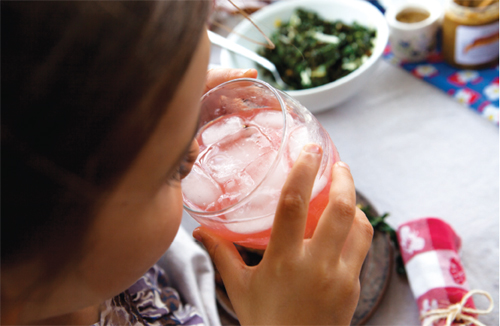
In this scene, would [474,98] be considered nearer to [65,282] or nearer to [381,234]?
[381,234]

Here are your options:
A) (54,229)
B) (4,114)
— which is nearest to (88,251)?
(54,229)

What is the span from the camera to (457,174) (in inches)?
35.8

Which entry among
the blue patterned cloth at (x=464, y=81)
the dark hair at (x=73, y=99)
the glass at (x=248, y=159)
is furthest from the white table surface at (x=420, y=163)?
the dark hair at (x=73, y=99)

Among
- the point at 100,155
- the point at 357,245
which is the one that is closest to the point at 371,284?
the point at 357,245

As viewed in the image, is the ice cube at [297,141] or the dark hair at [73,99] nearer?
the dark hair at [73,99]

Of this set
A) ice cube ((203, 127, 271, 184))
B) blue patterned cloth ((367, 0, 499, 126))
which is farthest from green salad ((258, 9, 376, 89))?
ice cube ((203, 127, 271, 184))

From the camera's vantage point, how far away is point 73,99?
0.32m

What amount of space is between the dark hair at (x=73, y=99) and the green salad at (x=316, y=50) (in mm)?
777

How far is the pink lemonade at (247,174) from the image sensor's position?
51 centimetres

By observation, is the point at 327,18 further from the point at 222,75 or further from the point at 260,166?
the point at 260,166

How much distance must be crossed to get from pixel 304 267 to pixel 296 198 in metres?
0.10

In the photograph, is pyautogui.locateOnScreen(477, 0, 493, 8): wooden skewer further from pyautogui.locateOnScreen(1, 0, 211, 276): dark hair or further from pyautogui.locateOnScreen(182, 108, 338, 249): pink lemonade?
pyautogui.locateOnScreen(1, 0, 211, 276): dark hair

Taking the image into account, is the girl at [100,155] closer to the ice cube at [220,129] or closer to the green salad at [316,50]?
the ice cube at [220,129]

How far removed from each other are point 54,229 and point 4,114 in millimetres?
107
